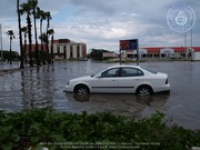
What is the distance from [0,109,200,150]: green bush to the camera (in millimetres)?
3951

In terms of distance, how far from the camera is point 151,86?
1316cm

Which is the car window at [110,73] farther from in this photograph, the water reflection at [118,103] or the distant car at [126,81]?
the water reflection at [118,103]

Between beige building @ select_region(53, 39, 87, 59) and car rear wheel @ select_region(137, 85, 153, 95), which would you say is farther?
beige building @ select_region(53, 39, 87, 59)

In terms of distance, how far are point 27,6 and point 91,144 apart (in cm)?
5452

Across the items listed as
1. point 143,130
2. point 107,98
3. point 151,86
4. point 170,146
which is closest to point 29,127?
point 143,130

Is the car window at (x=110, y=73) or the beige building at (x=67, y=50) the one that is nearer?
the car window at (x=110, y=73)

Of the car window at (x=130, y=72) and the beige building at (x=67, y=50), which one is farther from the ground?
the beige building at (x=67, y=50)

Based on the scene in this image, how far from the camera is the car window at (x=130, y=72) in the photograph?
13.4 m

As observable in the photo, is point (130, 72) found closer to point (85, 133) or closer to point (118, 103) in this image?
point (118, 103)

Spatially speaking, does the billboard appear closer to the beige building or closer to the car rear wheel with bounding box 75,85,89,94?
the car rear wheel with bounding box 75,85,89,94

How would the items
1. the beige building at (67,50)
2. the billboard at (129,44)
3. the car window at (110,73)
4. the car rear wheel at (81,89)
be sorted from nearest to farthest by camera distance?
1. the car window at (110,73)
2. the car rear wheel at (81,89)
3. the billboard at (129,44)
4. the beige building at (67,50)

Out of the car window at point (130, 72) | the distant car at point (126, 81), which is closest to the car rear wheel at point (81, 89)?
the distant car at point (126, 81)

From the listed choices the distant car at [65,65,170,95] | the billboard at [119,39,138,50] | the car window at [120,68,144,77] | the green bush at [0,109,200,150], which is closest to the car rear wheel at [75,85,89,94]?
the distant car at [65,65,170,95]

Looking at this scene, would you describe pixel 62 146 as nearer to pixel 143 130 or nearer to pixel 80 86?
pixel 143 130
